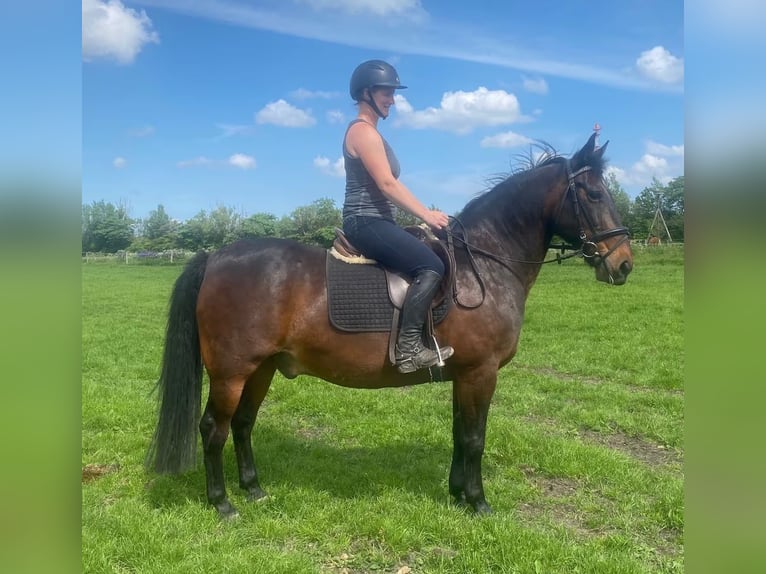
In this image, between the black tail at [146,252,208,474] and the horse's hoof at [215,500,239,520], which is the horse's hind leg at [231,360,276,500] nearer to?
the horse's hoof at [215,500,239,520]

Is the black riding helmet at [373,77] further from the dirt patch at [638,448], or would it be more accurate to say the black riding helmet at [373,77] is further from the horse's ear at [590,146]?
the dirt patch at [638,448]

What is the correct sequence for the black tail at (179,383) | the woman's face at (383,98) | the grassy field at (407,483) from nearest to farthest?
the grassy field at (407,483), the woman's face at (383,98), the black tail at (179,383)

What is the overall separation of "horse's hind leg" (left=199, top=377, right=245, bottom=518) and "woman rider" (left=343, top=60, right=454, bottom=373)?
4.75ft

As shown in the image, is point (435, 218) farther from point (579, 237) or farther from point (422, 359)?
point (579, 237)

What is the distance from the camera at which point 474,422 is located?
446 cm

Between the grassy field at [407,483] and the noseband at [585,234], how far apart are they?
81.8 inches

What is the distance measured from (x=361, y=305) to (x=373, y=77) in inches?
68.5

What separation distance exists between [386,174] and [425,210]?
41 centimetres

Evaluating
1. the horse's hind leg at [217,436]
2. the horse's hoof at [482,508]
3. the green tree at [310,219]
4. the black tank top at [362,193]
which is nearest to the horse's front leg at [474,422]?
the horse's hoof at [482,508]

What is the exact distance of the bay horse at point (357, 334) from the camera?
4.26 m
